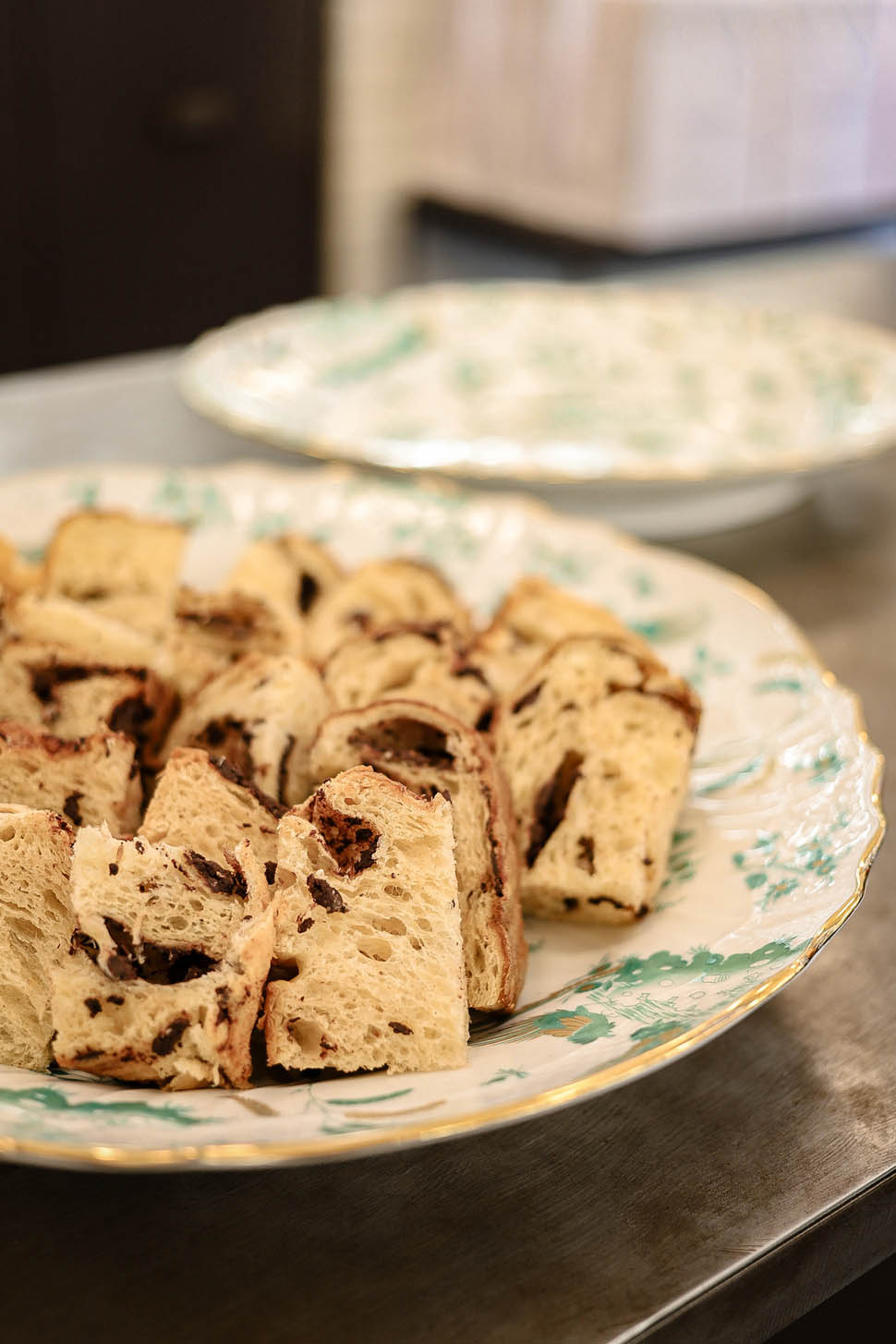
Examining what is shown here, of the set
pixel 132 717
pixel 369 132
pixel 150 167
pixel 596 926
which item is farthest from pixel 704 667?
pixel 369 132

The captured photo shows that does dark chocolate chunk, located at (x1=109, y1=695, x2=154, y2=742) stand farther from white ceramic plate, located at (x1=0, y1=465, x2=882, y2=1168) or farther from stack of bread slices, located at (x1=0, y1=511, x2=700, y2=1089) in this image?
white ceramic plate, located at (x1=0, y1=465, x2=882, y2=1168)

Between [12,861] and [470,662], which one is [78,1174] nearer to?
[12,861]

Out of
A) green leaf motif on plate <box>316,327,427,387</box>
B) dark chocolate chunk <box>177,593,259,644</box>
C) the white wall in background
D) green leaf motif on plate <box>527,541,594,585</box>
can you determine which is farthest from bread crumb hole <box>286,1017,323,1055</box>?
the white wall in background

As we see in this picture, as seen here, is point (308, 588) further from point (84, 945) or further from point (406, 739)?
point (84, 945)

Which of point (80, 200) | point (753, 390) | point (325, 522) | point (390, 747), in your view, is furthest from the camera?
point (80, 200)

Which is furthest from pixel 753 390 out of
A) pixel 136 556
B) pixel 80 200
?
pixel 80 200

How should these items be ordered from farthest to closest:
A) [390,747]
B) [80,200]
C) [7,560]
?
[80,200] → [7,560] → [390,747]
